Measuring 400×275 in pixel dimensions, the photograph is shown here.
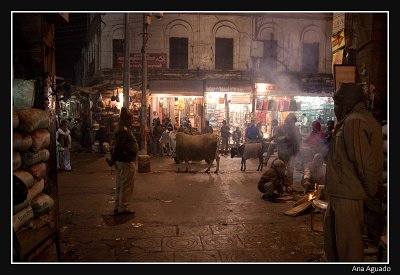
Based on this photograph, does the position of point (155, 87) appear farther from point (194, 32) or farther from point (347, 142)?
point (347, 142)

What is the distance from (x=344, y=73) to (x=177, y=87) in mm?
16014

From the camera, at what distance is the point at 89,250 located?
552 cm

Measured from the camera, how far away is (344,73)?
21.0 feet

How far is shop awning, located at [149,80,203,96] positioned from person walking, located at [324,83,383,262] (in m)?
17.8

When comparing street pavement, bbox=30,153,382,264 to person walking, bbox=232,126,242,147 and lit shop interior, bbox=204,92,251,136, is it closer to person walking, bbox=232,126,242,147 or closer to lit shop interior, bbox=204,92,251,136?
person walking, bbox=232,126,242,147

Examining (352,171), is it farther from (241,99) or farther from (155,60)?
(155,60)

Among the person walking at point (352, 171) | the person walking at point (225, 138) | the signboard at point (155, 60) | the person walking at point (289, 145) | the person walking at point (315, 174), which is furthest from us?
the signboard at point (155, 60)

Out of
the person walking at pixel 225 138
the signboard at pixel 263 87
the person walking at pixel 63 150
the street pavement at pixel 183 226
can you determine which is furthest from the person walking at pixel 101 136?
the signboard at pixel 263 87

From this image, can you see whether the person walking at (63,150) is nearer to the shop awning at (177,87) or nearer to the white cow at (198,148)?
the white cow at (198,148)

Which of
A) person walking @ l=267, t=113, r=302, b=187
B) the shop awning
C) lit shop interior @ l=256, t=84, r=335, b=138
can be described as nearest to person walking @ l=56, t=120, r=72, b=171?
person walking @ l=267, t=113, r=302, b=187

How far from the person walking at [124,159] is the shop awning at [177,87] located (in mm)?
14372

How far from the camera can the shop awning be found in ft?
70.9

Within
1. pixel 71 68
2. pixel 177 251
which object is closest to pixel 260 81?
pixel 177 251

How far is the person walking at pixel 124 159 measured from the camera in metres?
7.30
